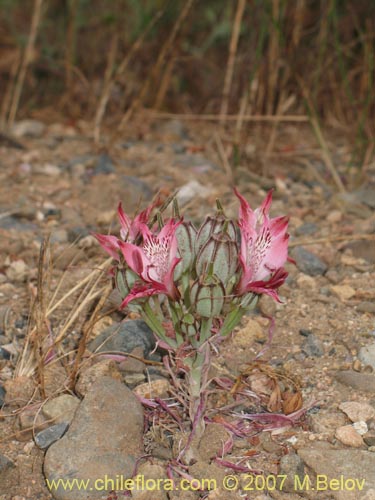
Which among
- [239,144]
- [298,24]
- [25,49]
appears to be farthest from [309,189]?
[25,49]

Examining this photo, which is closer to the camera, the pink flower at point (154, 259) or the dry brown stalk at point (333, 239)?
the pink flower at point (154, 259)

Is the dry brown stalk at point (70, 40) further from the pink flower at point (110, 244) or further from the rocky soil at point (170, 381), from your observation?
the pink flower at point (110, 244)

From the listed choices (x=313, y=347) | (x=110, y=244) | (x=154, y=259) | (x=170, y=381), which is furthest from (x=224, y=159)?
(x=154, y=259)

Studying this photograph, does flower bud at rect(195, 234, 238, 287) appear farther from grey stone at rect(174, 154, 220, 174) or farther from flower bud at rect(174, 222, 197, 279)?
grey stone at rect(174, 154, 220, 174)

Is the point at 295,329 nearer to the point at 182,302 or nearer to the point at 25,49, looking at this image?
the point at 182,302

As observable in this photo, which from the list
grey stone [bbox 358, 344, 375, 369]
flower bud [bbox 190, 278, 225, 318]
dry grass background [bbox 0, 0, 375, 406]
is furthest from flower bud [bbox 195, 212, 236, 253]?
dry grass background [bbox 0, 0, 375, 406]

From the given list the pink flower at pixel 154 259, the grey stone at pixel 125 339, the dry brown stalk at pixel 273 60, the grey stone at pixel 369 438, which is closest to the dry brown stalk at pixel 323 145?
the dry brown stalk at pixel 273 60
